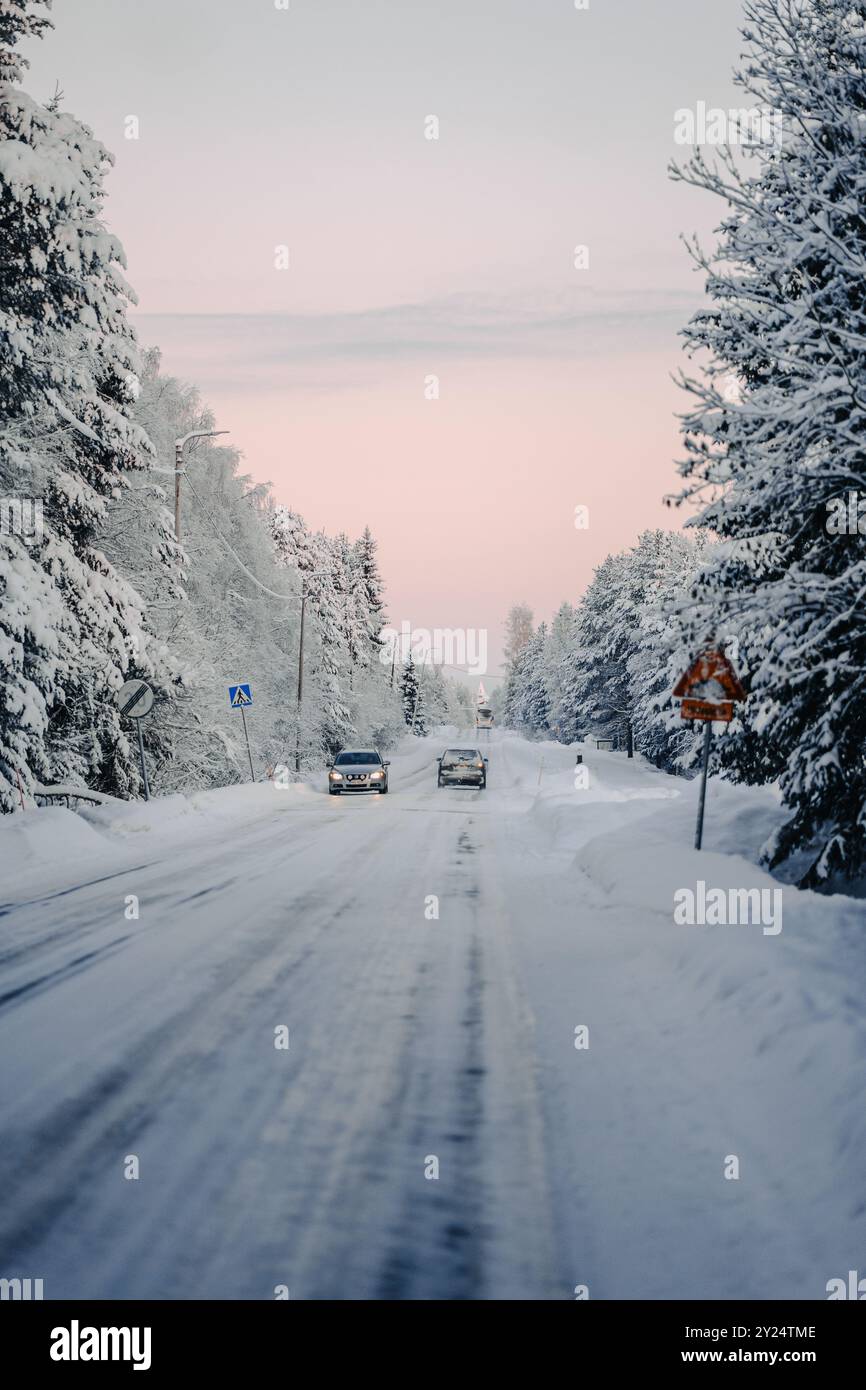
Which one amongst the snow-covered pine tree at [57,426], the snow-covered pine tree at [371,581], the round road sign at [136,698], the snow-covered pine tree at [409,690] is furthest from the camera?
the snow-covered pine tree at [409,690]

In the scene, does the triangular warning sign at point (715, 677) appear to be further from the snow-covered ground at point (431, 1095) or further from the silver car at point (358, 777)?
the silver car at point (358, 777)

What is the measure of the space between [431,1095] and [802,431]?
635 cm

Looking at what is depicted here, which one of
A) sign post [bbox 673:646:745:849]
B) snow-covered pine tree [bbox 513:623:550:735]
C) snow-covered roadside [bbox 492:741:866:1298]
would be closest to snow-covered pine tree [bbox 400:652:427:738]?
snow-covered pine tree [bbox 513:623:550:735]

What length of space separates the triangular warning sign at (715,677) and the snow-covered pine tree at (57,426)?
9643mm

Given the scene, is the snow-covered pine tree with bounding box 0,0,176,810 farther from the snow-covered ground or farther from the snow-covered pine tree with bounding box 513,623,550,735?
the snow-covered pine tree with bounding box 513,623,550,735

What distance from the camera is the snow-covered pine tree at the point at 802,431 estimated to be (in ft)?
26.3

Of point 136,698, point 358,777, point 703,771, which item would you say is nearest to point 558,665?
point 358,777

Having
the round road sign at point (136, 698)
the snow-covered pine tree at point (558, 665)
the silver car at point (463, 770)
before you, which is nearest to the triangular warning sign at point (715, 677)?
the round road sign at point (136, 698)

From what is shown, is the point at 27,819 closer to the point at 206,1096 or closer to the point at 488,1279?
the point at 206,1096

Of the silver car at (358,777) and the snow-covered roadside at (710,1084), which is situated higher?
the snow-covered roadside at (710,1084)

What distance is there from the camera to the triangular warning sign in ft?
30.1

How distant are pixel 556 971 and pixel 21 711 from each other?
9.83 meters

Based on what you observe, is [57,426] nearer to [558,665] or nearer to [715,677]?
[715,677]

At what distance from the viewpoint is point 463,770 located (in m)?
34.0
